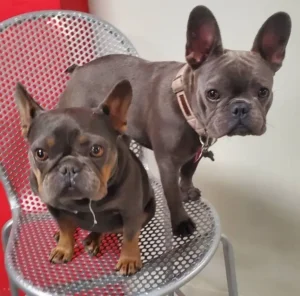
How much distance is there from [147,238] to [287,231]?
48 centimetres

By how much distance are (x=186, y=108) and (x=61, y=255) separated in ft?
1.14

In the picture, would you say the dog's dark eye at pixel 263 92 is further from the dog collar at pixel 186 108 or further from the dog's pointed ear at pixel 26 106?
the dog's pointed ear at pixel 26 106

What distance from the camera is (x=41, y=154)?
34.0 inches

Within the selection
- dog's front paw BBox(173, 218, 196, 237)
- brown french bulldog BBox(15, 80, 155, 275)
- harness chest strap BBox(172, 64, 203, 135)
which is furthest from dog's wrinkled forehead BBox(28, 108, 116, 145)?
dog's front paw BBox(173, 218, 196, 237)

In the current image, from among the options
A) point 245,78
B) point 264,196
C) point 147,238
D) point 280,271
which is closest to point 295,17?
point 245,78

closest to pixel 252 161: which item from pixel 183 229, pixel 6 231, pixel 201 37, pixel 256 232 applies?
pixel 256 232

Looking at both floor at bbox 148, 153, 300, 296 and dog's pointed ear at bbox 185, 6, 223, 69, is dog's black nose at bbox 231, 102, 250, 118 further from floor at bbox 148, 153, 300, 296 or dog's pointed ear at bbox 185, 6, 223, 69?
floor at bbox 148, 153, 300, 296

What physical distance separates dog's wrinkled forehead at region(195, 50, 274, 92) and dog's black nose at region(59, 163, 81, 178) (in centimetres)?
27

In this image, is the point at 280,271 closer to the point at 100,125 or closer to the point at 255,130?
the point at 255,130

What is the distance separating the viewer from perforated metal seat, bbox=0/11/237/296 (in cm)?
97

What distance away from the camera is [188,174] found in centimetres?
123

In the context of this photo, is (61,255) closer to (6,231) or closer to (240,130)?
(6,231)

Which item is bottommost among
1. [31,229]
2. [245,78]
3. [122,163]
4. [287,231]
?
[287,231]

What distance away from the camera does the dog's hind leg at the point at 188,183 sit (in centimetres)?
121
